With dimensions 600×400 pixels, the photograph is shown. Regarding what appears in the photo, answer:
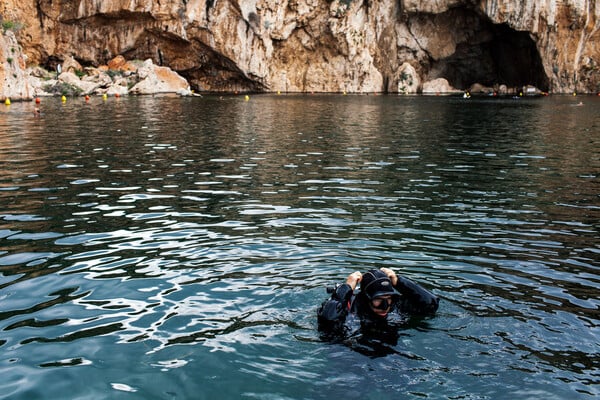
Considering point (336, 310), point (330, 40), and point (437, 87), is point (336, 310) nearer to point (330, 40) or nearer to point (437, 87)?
point (330, 40)

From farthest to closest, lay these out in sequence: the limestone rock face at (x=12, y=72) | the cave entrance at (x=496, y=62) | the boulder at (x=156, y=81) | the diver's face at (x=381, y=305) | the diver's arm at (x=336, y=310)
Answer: the cave entrance at (x=496, y=62)
the boulder at (x=156, y=81)
the limestone rock face at (x=12, y=72)
the diver's arm at (x=336, y=310)
the diver's face at (x=381, y=305)

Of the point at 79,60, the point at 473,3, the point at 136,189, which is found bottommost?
the point at 136,189

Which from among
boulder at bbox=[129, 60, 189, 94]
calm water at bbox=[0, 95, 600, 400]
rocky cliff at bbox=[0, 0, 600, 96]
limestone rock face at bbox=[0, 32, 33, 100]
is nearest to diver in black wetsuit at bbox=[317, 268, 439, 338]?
calm water at bbox=[0, 95, 600, 400]

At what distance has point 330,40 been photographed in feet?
230

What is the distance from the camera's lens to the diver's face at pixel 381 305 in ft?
20.1

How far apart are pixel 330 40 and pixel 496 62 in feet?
80.0

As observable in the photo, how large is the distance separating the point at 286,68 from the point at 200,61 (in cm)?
1173

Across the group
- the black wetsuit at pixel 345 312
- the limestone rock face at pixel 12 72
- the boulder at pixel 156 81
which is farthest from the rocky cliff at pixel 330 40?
the black wetsuit at pixel 345 312

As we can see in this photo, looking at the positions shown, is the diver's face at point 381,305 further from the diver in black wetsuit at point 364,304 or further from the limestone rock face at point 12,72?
the limestone rock face at point 12,72

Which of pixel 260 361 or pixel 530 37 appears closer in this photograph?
pixel 260 361

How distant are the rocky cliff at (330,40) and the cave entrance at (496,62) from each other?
0.57 ft

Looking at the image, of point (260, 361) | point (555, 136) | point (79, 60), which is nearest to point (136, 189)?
point (260, 361)

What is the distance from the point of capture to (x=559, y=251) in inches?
383

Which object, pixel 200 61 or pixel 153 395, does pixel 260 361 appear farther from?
Result: pixel 200 61
